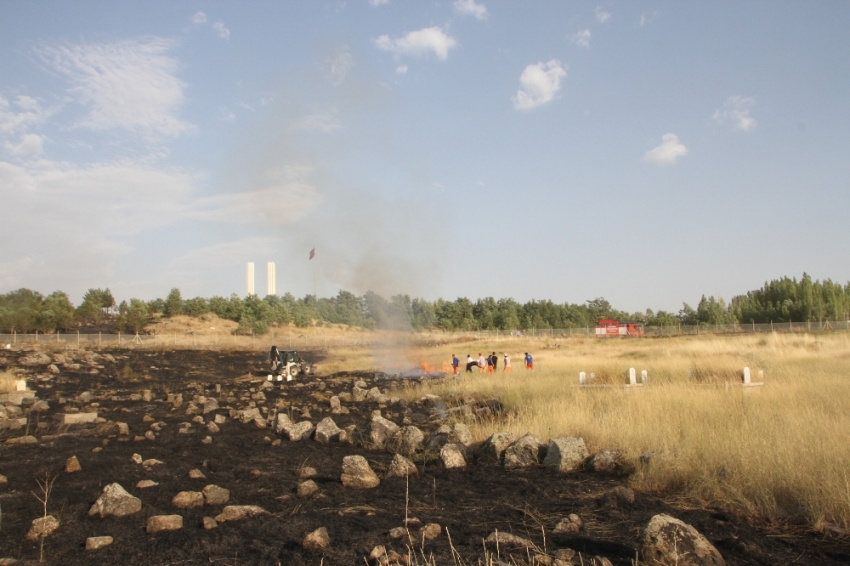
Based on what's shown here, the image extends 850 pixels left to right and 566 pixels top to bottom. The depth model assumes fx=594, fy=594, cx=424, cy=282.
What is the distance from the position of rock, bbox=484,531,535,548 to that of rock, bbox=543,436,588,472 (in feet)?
11.9

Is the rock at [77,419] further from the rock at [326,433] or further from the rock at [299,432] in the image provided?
the rock at [326,433]

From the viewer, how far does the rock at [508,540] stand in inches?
232

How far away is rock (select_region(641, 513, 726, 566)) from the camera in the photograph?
5.15 metres

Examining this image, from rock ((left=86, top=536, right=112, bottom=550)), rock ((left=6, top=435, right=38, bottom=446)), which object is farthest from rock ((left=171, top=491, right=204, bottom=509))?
rock ((left=6, top=435, right=38, bottom=446))

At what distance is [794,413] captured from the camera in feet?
37.4

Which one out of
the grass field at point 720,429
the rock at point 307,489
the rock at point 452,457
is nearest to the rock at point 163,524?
the rock at point 307,489

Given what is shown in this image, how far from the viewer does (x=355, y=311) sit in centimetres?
7775

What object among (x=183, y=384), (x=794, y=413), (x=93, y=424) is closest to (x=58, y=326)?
(x=183, y=384)

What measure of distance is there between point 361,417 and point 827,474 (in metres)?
12.2

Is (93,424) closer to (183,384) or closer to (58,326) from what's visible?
(183,384)

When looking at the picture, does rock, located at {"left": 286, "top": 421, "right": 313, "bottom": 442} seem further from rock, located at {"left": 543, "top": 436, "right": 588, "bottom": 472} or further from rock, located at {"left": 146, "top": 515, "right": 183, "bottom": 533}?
rock, located at {"left": 146, "top": 515, "right": 183, "bottom": 533}

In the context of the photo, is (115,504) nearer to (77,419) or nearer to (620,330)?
(77,419)

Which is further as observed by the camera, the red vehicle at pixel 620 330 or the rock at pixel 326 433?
the red vehicle at pixel 620 330

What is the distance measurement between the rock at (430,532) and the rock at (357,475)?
2.51 m
